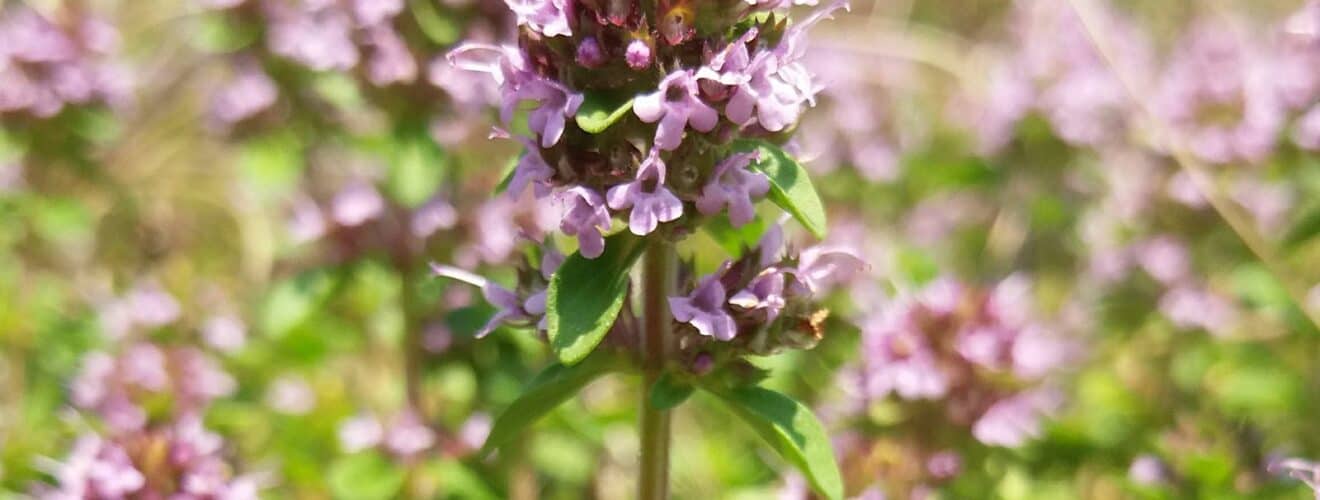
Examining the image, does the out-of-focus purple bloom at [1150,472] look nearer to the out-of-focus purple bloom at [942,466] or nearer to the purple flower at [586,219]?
the out-of-focus purple bloom at [942,466]

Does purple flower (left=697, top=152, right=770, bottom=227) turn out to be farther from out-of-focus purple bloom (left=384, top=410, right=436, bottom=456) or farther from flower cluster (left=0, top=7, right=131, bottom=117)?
flower cluster (left=0, top=7, right=131, bottom=117)

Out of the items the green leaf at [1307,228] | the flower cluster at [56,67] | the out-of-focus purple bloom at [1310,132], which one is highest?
the green leaf at [1307,228]

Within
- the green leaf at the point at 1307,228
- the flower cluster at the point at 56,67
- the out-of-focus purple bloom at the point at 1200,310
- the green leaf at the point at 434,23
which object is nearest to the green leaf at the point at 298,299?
the green leaf at the point at 434,23

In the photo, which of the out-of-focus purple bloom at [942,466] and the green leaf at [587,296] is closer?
the green leaf at [587,296]

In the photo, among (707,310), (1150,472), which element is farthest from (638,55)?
(1150,472)

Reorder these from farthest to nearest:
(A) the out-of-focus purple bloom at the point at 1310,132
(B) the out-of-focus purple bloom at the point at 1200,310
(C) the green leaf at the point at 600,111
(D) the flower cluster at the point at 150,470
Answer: (B) the out-of-focus purple bloom at the point at 1200,310 → (A) the out-of-focus purple bloom at the point at 1310,132 → (D) the flower cluster at the point at 150,470 → (C) the green leaf at the point at 600,111

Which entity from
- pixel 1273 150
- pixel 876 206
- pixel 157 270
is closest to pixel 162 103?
pixel 157 270
